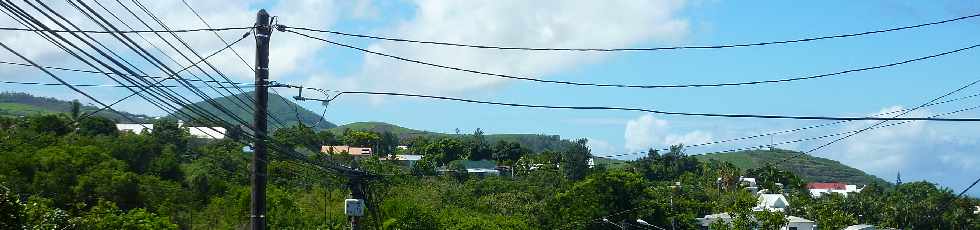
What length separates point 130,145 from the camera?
68.2 m

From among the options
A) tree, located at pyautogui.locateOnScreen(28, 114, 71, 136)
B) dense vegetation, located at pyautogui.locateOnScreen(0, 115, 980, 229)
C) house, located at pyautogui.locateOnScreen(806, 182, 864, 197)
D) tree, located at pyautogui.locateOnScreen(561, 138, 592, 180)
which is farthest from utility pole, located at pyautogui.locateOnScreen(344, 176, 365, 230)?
house, located at pyautogui.locateOnScreen(806, 182, 864, 197)

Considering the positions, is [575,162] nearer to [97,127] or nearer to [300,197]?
[97,127]

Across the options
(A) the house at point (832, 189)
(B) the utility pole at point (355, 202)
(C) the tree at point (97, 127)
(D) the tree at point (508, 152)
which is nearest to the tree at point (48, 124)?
(C) the tree at point (97, 127)

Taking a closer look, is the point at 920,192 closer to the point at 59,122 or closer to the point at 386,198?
the point at 386,198

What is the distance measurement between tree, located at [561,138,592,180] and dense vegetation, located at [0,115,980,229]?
19.1m

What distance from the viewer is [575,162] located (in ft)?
383

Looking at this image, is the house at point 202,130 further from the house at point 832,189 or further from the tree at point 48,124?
the house at point 832,189

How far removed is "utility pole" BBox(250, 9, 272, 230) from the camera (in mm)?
15383

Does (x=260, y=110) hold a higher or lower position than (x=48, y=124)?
lower

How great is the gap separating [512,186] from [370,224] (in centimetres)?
3309

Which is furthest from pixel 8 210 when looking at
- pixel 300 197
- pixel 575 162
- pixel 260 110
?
pixel 575 162

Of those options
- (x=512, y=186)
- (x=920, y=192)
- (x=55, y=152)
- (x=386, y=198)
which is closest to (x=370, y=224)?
(x=386, y=198)

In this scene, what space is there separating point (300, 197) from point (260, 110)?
147ft

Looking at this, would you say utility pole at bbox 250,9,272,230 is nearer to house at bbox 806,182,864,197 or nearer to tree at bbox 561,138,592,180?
tree at bbox 561,138,592,180
